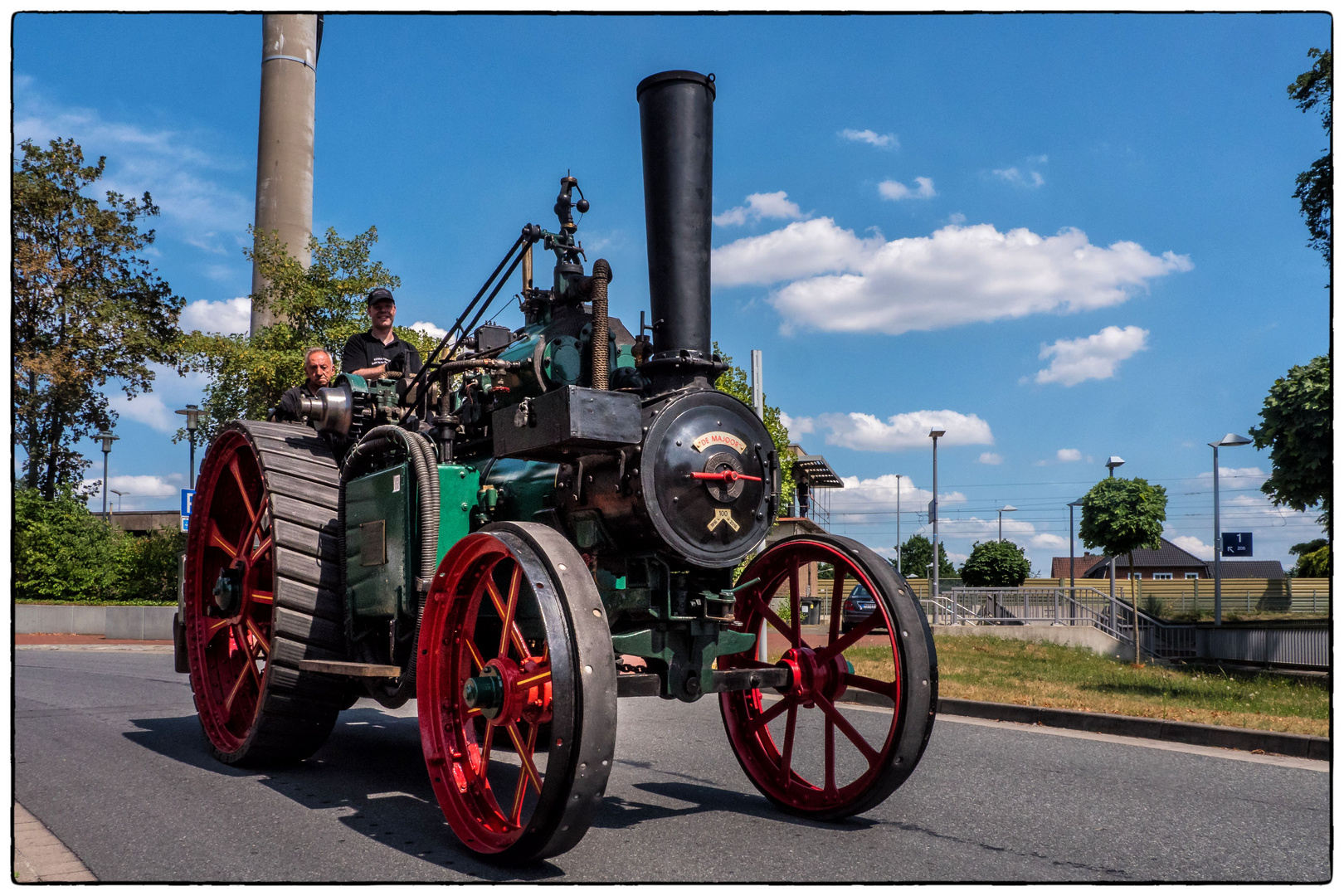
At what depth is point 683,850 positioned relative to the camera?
3996mm

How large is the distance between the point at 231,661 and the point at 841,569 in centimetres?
389

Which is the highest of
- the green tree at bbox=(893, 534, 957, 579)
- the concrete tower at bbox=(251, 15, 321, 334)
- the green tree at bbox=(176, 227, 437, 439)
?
the concrete tower at bbox=(251, 15, 321, 334)

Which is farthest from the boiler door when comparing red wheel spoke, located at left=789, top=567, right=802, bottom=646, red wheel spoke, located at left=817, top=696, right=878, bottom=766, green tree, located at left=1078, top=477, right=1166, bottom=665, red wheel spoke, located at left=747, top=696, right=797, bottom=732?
green tree, located at left=1078, top=477, right=1166, bottom=665

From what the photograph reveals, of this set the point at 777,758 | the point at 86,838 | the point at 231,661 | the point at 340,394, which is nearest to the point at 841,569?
the point at 777,758

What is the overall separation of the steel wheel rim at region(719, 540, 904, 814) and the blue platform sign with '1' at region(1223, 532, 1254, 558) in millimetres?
24585

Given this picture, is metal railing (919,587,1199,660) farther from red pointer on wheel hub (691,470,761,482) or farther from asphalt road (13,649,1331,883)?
red pointer on wheel hub (691,470,761,482)

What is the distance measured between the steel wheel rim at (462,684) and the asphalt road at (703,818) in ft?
0.58

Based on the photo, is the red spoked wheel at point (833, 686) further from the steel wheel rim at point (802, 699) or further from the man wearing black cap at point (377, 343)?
the man wearing black cap at point (377, 343)

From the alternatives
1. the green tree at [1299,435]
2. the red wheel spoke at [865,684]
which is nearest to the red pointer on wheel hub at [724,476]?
the red wheel spoke at [865,684]

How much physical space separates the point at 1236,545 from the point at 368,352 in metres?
26.5

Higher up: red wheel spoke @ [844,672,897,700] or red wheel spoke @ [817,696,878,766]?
red wheel spoke @ [844,672,897,700]

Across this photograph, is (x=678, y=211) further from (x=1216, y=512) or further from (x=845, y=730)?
(x=1216, y=512)

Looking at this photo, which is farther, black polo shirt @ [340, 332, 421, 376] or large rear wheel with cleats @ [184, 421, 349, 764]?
black polo shirt @ [340, 332, 421, 376]

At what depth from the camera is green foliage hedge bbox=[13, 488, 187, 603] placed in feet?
78.0
